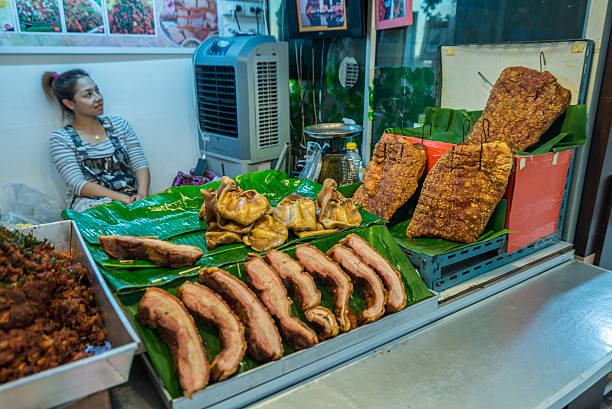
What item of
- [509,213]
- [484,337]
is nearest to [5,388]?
[484,337]

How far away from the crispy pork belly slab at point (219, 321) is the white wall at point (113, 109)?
116 inches

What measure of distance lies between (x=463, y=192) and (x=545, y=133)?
0.61 m

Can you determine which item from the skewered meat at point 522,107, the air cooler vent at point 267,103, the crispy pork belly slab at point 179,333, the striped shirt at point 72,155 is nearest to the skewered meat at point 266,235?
the crispy pork belly slab at point 179,333

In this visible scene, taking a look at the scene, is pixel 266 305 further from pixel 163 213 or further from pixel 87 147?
pixel 87 147

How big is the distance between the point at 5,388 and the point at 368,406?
2.64 feet

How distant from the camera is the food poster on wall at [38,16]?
9.96 feet

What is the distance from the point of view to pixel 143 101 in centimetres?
379

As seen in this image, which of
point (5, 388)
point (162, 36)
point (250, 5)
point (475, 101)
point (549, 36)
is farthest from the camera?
point (250, 5)

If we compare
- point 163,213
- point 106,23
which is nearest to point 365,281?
point 163,213

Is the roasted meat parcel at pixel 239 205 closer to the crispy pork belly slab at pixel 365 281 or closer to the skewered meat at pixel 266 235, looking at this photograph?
the skewered meat at pixel 266 235

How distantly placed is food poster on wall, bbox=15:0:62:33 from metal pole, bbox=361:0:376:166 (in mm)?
2441

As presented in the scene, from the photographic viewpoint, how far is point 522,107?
1.80 metres

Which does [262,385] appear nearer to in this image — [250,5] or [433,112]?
[433,112]

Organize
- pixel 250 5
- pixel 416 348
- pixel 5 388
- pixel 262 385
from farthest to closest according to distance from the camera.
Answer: pixel 250 5 < pixel 416 348 < pixel 262 385 < pixel 5 388
